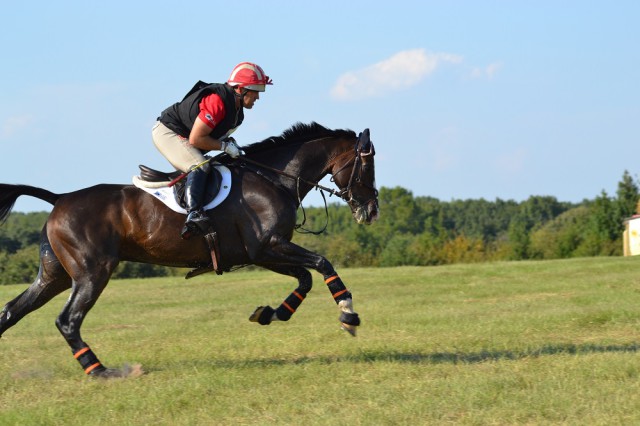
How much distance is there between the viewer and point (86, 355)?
930 cm

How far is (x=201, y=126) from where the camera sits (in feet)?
30.9

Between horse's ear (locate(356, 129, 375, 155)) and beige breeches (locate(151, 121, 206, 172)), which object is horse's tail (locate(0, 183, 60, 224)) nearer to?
beige breeches (locate(151, 121, 206, 172))

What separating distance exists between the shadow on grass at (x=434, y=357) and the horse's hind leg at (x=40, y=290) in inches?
78.0

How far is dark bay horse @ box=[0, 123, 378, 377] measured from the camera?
937 cm

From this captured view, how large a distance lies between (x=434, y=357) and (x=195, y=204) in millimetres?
3116

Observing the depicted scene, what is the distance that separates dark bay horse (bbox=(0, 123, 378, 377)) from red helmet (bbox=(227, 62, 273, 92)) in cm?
83

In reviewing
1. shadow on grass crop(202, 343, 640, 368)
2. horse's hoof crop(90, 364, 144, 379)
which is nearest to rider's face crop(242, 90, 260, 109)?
shadow on grass crop(202, 343, 640, 368)

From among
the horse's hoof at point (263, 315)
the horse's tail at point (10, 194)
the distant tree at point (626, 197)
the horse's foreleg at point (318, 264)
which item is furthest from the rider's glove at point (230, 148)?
the distant tree at point (626, 197)

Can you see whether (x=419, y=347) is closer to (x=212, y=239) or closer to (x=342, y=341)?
(x=342, y=341)

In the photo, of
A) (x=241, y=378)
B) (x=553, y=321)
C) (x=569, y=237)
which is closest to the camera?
(x=241, y=378)

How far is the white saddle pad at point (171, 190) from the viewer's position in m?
9.49

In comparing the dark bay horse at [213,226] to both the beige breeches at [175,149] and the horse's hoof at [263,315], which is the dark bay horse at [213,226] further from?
the beige breeches at [175,149]

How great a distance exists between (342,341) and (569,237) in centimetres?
4139

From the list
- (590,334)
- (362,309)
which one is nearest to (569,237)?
(362,309)
